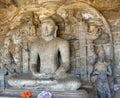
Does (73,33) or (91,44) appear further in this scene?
(73,33)

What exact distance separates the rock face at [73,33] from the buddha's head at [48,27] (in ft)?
0.75

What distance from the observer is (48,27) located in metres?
5.80

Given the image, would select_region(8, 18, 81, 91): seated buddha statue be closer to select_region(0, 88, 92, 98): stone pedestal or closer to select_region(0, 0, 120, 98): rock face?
select_region(0, 88, 92, 98): stone pedestal

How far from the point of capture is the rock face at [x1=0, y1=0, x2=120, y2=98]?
6.02 metres

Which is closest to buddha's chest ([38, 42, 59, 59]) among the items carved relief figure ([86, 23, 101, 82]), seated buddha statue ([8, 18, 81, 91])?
seated buddha statue ([8, 18, 81, 91])

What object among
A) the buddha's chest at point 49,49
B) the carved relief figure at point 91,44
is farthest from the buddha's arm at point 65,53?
the carved relief figure at point 91,44

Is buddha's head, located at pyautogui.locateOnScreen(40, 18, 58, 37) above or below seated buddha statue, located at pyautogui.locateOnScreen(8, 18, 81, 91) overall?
above

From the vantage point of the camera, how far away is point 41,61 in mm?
5820

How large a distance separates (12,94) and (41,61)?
0.96m

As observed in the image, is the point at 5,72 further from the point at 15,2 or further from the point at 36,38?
the point at 15,2

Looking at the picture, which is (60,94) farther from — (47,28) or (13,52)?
(13,52)

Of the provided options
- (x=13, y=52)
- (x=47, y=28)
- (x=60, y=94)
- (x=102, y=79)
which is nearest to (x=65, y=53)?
(x=47, y=28)

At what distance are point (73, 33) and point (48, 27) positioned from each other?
24.4 inches

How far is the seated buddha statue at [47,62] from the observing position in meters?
5.18
